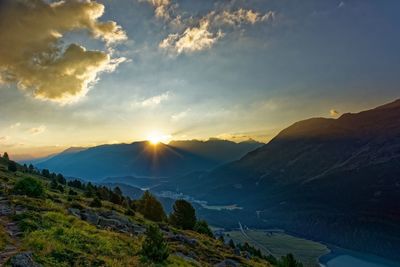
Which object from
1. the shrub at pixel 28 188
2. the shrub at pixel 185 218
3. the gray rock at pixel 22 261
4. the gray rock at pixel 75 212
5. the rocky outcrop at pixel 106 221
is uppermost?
the shrub at pixel 28 188

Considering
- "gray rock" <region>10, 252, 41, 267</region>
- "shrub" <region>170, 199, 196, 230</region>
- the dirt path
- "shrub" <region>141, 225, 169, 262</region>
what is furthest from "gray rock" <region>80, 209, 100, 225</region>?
"shrub" <region>170, 199, 196, 230</region>

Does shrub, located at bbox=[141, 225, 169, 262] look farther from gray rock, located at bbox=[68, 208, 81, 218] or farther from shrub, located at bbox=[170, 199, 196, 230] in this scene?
shrub, located at bbox=[170, 199, 196, 230]

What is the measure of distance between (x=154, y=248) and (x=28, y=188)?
82.8 feet

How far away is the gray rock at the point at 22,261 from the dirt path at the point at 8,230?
0.48 metres

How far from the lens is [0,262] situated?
1725cm

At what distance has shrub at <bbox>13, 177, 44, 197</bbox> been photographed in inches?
1671

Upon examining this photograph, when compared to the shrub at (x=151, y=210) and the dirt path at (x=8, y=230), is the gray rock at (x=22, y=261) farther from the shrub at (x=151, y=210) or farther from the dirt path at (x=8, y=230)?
the shrub at (x=151, y=210)

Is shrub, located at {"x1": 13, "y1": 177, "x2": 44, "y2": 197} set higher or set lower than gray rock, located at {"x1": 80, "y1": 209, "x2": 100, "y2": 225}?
Answer: higher

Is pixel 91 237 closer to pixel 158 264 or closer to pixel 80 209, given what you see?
pixel 158 264

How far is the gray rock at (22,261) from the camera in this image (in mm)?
16998

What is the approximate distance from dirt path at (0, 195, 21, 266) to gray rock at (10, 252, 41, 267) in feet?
1.58

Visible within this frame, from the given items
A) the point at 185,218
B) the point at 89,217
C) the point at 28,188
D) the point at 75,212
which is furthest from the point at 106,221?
the point at 185,218

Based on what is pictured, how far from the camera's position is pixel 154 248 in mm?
26344

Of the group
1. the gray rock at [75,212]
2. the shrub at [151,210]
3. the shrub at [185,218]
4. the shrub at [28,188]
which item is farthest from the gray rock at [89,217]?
the shrub at [185,218]
